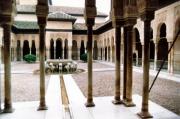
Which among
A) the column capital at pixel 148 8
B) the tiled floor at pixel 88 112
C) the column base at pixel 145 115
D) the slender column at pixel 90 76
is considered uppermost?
the column capital at pixel 148 8

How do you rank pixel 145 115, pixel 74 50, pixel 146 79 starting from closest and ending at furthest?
pixel 145 115 < pixel 146 79 < pixel 74 50

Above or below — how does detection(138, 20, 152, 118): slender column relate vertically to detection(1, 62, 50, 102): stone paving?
above

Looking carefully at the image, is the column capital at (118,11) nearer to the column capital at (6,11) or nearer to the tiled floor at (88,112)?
the tiled floor at (88,112)

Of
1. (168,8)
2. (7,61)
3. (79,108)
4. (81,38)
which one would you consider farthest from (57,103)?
(81,38)

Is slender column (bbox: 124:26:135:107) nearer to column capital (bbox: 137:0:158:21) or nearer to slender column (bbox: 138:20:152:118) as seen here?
slender column (bbox: 138:20:152:118)

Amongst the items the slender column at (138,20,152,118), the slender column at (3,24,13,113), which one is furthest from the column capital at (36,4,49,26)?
the slender column at (138,20,152,118)

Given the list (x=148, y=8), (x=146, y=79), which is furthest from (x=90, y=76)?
(x=148, y=8)

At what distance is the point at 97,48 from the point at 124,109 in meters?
33.0

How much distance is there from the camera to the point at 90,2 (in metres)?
6.69

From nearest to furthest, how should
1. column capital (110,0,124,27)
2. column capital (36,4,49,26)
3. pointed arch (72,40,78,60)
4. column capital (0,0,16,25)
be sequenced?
1. column capital (0,0,16,25)
2. column capital (36,4,49,26)
3. column capital (110,0,124,27)
4. pointed arch (72,40,78,60)

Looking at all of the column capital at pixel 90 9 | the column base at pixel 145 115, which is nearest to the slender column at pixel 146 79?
the column base at pixel 145 115

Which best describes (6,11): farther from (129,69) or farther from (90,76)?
(129,69)

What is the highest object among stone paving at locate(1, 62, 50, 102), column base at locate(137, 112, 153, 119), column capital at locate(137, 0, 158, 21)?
column capital at locate(137, 0, 158, 21)

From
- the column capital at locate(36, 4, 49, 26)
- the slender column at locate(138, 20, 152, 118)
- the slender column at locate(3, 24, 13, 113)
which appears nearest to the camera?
the slender column at locate(138, 20, 152, 118)
